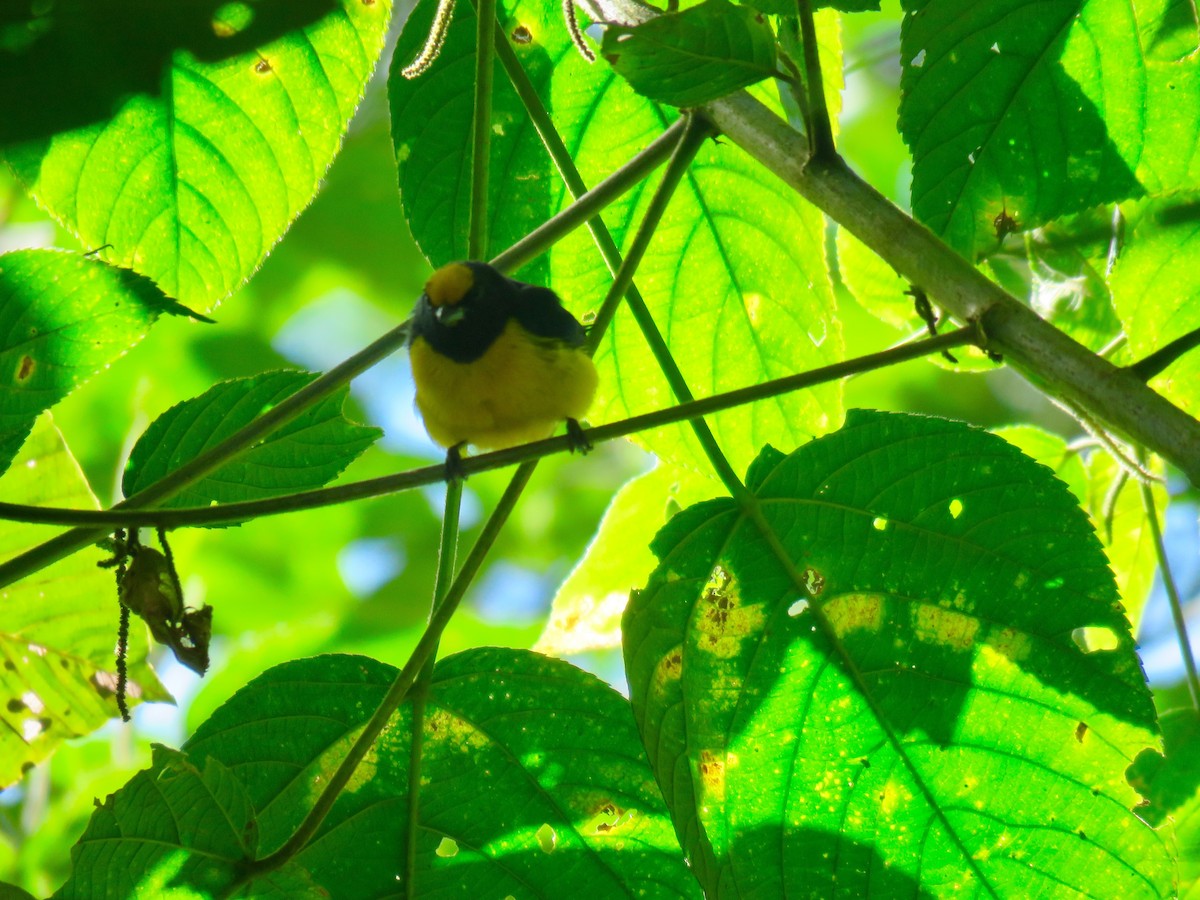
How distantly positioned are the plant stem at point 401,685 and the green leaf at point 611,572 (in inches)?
37.7

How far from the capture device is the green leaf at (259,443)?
1801mm

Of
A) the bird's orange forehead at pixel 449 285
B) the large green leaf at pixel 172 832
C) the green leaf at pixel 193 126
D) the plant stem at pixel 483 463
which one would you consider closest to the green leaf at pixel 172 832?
the large green leaf at pixel 172 832

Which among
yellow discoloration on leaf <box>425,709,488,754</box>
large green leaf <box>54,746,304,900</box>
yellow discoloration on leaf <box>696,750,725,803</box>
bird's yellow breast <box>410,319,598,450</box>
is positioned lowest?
large green leaf <box>54,746,304,900</box>

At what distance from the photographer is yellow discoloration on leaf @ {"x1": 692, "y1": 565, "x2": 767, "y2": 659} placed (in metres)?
1.83

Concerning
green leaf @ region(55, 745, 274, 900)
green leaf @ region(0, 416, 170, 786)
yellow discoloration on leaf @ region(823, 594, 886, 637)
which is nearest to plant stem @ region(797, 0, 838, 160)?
yellow discoloration on leaf @ region(823, 594, 886, 637)

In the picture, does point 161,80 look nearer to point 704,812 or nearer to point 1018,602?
point 704,812

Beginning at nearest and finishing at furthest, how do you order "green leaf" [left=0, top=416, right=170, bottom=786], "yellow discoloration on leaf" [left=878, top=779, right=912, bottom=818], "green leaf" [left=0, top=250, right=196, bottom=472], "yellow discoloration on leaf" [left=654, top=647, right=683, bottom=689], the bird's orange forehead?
1. "green leaf" [left=0, top=250, right=196, bottom=472]
2. "yellow discoloration on leaf" [left=878, top=779, right=912, bottom=818]
3. "yellow discoloration on leaf" [left=654, top=647, right=683, bottom=689]
4. "green leaf" [left=0, top=416, right=170, bottom=786]
5. the bird's orange forehead

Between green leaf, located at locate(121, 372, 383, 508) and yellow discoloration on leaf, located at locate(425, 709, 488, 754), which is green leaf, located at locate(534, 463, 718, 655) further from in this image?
green leaf, located at locate(121, 372, 383, 508)

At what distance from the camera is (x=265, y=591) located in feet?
16.0

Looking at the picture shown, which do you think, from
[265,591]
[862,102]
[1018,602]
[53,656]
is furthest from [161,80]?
[862,102]

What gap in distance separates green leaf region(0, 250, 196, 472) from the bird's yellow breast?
1065 mm

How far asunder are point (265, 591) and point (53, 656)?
259 centimetres

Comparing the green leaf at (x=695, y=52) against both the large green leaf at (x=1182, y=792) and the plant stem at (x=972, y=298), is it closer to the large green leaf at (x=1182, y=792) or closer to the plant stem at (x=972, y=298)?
the plant stem at (x=972, y=298)

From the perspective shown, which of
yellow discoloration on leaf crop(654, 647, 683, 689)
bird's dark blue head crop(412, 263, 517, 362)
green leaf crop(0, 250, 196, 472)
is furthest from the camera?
bird's dark blue head crop(412, 263, 517, 362)
